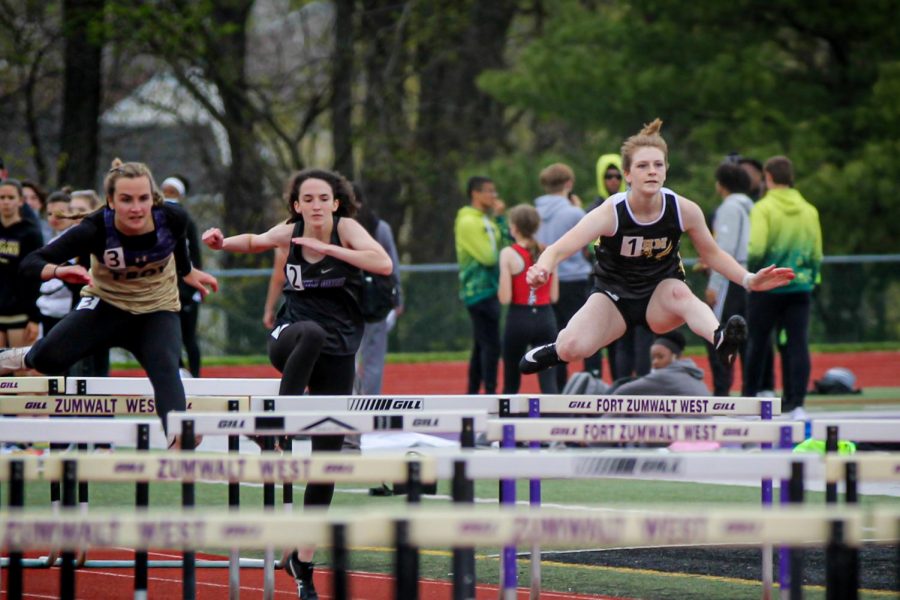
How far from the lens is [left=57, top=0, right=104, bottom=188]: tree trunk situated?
80.0ft

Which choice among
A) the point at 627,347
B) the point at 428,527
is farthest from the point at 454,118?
the point at 428,527

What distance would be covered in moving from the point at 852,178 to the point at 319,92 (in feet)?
35.0

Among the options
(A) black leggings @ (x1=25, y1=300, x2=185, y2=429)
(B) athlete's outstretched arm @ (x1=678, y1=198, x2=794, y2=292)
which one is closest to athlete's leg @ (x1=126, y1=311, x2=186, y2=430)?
(A) black leggings @ (x1=25, y1=300, x2=185, y2=429)

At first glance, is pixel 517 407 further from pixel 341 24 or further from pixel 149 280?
pixel 341 24

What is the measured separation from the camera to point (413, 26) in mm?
26953

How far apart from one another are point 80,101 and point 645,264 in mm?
18454

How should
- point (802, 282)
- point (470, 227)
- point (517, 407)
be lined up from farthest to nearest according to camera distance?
point (470, 227)
point (802, 282)
point (517, 407)

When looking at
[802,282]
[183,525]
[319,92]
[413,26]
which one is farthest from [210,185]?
[183,525]

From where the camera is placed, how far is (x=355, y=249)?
7301mm

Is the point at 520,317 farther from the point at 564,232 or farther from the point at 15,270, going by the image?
the point at 15,270

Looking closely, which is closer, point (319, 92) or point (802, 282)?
point (802, 282)

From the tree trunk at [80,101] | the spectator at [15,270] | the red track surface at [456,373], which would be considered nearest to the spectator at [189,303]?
the spectator at [15,270]

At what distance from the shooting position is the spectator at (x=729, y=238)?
12.4 metres

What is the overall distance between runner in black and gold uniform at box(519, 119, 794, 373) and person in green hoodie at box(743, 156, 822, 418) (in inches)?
164
